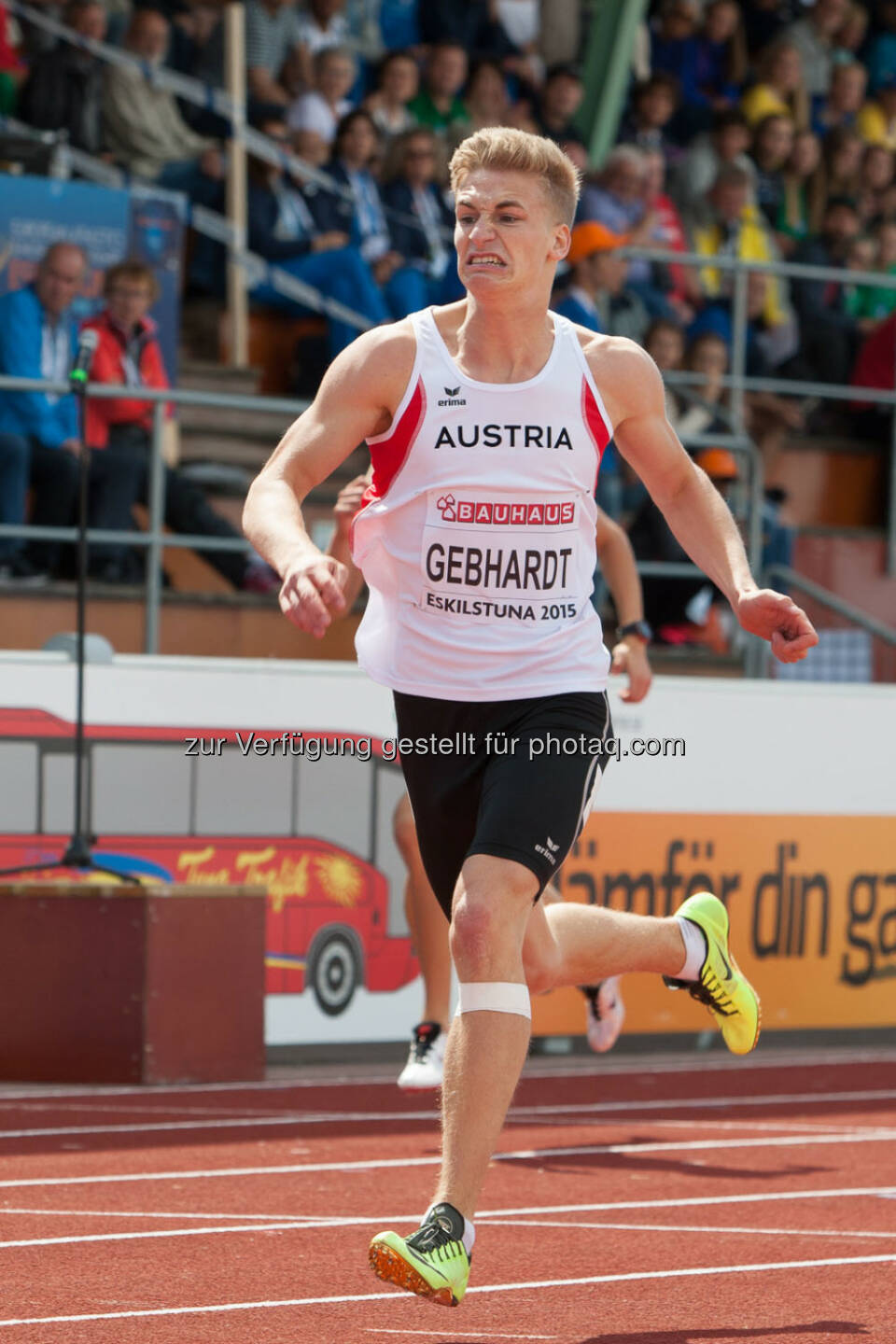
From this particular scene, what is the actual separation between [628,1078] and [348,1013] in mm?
1250

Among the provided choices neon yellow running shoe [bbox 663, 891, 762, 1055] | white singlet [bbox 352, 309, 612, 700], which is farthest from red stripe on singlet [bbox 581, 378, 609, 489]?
neon yellow running shoe [bbox 663, 891, 762, 1055]

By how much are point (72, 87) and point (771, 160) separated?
5.42 meters

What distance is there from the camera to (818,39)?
57.2 ft

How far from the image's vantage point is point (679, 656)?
12.4 metres

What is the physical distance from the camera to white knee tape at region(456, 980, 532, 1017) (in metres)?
4.45

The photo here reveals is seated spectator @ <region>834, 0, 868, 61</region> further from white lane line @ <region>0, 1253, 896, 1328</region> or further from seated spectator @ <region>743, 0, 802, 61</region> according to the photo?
white lane line @ <region>0, 1253, 896, 1328</region>

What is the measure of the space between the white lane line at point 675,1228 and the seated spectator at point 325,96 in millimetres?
9213

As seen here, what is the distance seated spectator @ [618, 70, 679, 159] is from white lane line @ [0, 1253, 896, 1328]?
11.2 meters

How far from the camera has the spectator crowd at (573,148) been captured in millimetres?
12891

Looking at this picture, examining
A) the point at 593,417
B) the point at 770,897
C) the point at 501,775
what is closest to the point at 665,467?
the point at 593,417

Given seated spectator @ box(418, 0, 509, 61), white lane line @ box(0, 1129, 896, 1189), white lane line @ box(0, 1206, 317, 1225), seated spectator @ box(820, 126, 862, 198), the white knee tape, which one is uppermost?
seated spectator @ box(418, 0, 509, 61)

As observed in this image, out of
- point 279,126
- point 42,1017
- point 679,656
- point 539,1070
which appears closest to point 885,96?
point 279,126

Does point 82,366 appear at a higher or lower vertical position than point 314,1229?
higher

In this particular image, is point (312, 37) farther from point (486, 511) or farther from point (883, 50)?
point (486, 511)
